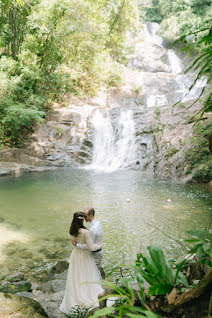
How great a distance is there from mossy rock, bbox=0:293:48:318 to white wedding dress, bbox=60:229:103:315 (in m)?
0.76

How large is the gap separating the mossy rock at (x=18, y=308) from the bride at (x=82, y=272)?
779 mm

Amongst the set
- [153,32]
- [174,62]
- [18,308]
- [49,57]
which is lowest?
[18,308]

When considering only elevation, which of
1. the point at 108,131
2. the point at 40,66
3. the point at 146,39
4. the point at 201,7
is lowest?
the point at 108,131

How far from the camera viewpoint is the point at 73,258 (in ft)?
11.6

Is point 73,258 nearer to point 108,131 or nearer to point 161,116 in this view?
point 161,116

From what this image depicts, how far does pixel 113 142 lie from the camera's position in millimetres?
19109

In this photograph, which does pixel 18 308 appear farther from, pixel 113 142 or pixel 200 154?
pixel 113 142

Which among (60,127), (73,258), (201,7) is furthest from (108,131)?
(201,7)

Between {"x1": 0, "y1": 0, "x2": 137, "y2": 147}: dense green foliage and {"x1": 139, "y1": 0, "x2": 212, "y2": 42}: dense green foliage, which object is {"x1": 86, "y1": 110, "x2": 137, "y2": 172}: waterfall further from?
{"x1": 139, "y1": 0, "x2": 212, "y2": 42}: dense green foliage

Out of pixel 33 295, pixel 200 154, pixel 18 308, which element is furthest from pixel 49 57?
pixel 18 308

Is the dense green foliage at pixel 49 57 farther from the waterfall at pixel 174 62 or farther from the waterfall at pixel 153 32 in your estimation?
the waterfall at pixel 153 32

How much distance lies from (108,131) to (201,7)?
25.1m

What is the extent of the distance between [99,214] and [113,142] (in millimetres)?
11673

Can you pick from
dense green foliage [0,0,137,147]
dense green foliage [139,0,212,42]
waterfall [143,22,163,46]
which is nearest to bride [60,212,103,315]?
dense green foliage [0,0,137,147]
